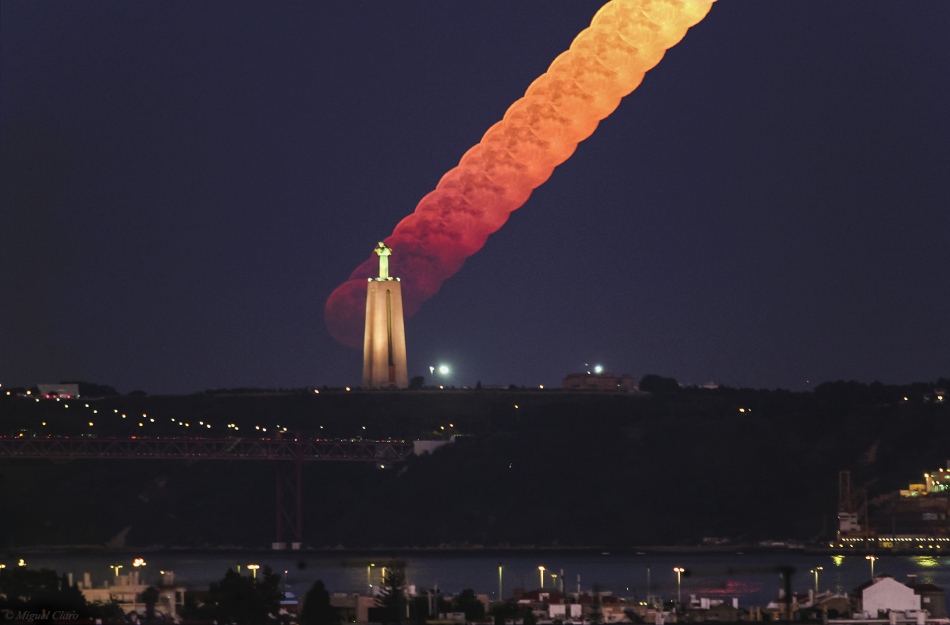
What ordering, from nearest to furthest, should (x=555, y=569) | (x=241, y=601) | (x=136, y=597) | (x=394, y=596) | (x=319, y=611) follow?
(x=319, y=611), (x=241, y=601), (x=394, y=596), (x=136, y=597), (x=555, y=569)

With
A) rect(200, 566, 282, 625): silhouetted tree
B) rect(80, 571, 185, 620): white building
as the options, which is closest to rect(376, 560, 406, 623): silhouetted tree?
rect(200, 566, 282, 625): silhouetted tree

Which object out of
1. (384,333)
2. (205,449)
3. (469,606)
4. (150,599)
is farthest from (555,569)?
(150,599)

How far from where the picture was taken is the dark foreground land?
16888cm

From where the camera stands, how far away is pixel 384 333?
171000 mm

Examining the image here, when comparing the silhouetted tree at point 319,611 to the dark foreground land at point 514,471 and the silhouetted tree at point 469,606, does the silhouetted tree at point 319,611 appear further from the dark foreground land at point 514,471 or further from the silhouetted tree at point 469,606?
the dark foreground land at point 514,471

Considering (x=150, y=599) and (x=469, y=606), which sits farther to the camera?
(x=469, y=606)

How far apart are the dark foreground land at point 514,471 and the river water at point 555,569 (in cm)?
695

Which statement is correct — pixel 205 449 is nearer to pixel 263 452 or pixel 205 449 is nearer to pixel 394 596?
pixel 263 452

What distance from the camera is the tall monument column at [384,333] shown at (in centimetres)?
16825

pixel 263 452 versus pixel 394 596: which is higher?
pixel 263 452

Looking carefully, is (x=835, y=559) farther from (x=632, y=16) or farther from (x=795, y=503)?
(x=632, y=16)

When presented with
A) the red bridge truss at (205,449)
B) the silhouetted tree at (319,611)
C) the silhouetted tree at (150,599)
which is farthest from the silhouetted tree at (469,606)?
the red bridge truss at (205,449)

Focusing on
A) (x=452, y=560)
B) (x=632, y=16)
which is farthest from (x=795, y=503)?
(x=632, y=16)

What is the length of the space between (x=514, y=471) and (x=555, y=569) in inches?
1667
